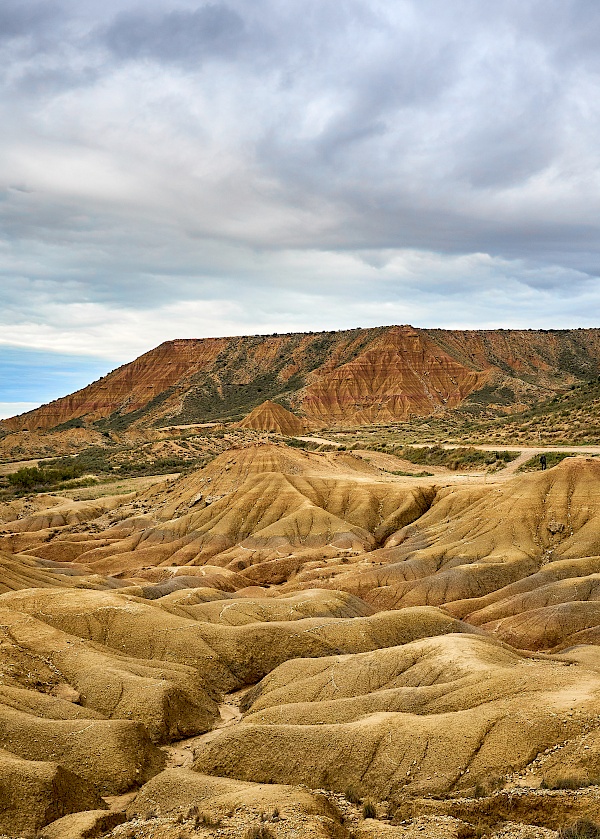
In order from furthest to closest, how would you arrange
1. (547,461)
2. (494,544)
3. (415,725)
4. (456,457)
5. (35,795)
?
(456,457) → (547,461) → (494,544) → (415,725) → (35,795)

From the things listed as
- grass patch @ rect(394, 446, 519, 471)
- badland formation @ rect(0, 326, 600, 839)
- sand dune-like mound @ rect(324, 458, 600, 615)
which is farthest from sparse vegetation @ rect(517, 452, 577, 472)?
sand dune-like mound @ rect(324, 458, 600, 615)

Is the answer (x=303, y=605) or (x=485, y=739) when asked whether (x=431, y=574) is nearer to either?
(x=303, y=605)

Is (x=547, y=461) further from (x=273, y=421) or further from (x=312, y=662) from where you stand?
(x=273, y=421)

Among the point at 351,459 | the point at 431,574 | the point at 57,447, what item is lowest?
the point at 431,574

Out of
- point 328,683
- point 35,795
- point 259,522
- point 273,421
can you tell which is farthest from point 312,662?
point 273,421

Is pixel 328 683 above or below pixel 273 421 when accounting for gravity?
below

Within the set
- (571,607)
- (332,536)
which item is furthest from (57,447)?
(571,607)
